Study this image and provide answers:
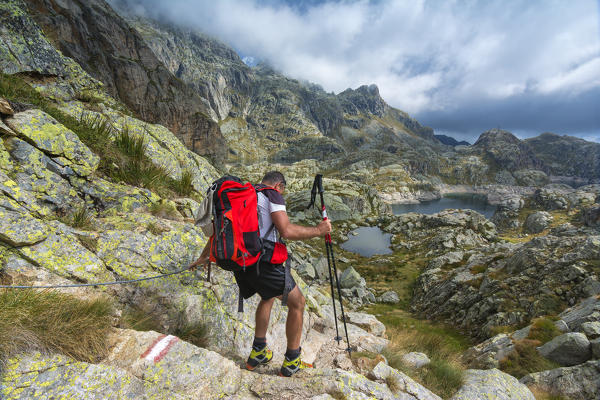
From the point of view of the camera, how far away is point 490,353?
428 inches

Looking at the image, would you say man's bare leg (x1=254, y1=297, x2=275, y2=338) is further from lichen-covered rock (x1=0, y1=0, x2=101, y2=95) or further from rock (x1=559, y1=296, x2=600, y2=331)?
rock (x1=559, y1=296, x2=600, y2=331)

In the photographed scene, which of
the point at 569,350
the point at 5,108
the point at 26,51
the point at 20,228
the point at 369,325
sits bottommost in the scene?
the point at 569,350

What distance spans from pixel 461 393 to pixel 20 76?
1606 centimetres

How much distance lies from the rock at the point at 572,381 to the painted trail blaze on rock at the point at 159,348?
10816mm

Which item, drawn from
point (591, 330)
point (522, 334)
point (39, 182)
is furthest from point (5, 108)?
point (522, 334)

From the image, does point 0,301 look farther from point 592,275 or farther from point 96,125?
point 592,275

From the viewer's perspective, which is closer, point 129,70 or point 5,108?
point 5,108

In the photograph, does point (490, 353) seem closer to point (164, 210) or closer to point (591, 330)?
point (591, 330)

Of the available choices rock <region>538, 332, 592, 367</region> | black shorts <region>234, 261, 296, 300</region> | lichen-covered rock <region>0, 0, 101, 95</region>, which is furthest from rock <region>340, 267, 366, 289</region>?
lichen-covered rock <region>0, 0, 101, 95</region>

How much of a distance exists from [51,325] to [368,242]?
7405cm

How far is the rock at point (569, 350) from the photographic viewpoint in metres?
8.65

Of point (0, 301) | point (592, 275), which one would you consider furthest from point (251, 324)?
point (592, 275)

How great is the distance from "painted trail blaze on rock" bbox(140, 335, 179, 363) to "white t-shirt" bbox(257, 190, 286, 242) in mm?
2240

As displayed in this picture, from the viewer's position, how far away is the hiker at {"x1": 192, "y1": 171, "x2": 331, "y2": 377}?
4012 mm
